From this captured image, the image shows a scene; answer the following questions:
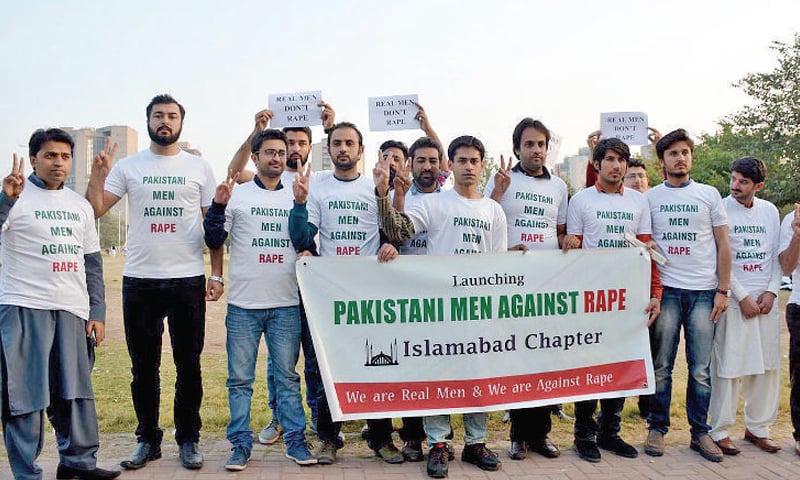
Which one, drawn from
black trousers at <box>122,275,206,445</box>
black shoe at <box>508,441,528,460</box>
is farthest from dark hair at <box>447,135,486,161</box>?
black shoe at <box>508,441,528,460</box>

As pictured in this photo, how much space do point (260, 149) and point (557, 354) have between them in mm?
2726

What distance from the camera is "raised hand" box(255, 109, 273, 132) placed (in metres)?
5.77

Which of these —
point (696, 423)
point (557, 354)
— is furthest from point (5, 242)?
point (696, 423)

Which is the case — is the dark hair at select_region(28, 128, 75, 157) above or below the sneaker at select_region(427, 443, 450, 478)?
above

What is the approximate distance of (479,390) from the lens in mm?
5074

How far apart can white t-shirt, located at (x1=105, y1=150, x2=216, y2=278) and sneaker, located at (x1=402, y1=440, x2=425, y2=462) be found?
6.65 feet

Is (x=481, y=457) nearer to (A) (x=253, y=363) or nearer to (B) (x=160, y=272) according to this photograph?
(A) (x=253, y=363)

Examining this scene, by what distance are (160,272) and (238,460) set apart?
4.71ft

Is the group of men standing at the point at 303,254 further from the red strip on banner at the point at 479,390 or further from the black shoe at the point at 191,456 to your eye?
the red strip on banner at the point at 479,390

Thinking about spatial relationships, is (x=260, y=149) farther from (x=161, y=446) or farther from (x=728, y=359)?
(x=728, y=359)

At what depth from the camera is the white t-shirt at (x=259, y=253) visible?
4906mm

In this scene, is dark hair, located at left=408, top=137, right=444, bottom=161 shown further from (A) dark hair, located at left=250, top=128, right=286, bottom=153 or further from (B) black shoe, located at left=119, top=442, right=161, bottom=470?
(B) black shoe, located at left=119, top=442, right=161, bottom=470

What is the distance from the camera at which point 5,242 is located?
173 inches

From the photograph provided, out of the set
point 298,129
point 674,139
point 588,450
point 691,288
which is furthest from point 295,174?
point 691,288
